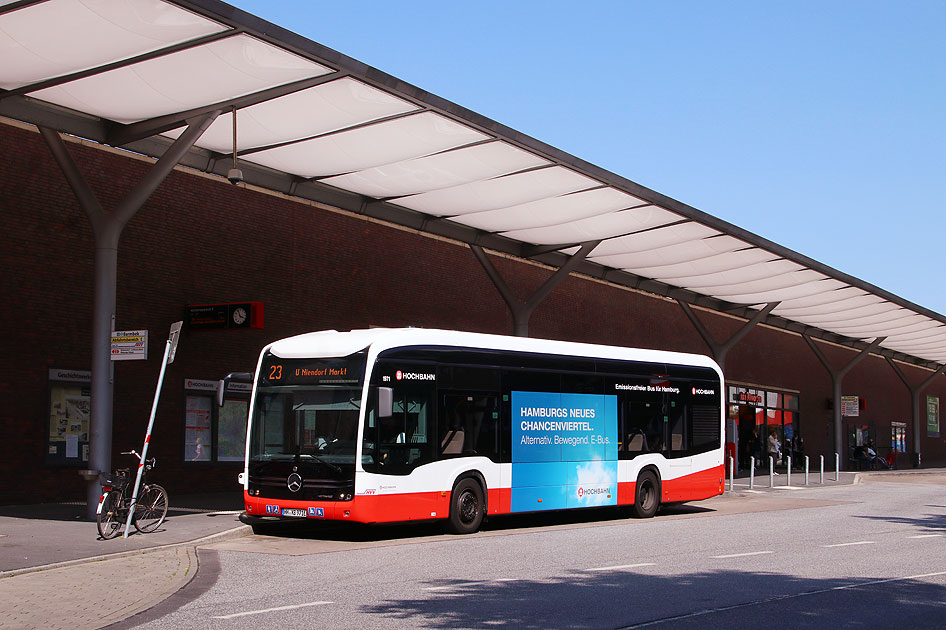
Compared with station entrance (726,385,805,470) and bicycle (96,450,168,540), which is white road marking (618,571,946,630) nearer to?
bicycle (96,450,168,540)

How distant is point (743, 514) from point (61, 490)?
1214 cm

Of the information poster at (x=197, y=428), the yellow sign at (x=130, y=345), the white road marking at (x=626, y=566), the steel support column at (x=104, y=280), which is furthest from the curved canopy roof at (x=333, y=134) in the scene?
the white road marking at (x=626, y=566)

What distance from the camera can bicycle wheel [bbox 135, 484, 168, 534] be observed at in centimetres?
1426

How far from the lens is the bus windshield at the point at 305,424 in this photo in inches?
563

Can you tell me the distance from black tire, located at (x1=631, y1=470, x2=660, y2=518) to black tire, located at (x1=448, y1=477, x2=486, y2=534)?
404cm

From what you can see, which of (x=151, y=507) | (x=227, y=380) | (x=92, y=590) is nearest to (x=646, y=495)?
(x=227, y=380)

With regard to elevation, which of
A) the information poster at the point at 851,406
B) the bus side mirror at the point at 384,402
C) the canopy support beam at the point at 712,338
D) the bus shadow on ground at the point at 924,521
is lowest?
the bus shadow on ground at the point at 924,521

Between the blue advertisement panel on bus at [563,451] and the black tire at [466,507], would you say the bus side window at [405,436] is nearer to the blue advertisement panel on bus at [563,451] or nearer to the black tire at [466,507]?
the black tire at [466,507]

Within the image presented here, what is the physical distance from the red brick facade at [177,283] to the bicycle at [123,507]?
154 inches

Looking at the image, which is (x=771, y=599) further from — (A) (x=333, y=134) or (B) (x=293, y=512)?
(A) (x=333, y=134)

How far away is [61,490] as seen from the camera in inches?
709

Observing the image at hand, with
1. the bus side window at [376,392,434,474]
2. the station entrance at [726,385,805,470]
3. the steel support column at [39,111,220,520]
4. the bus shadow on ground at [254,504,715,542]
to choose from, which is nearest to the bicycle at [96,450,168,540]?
the steel support column at [39,111,220,520]

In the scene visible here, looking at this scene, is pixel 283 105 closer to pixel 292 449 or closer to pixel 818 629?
pixel 292 449

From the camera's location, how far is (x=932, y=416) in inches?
2692
